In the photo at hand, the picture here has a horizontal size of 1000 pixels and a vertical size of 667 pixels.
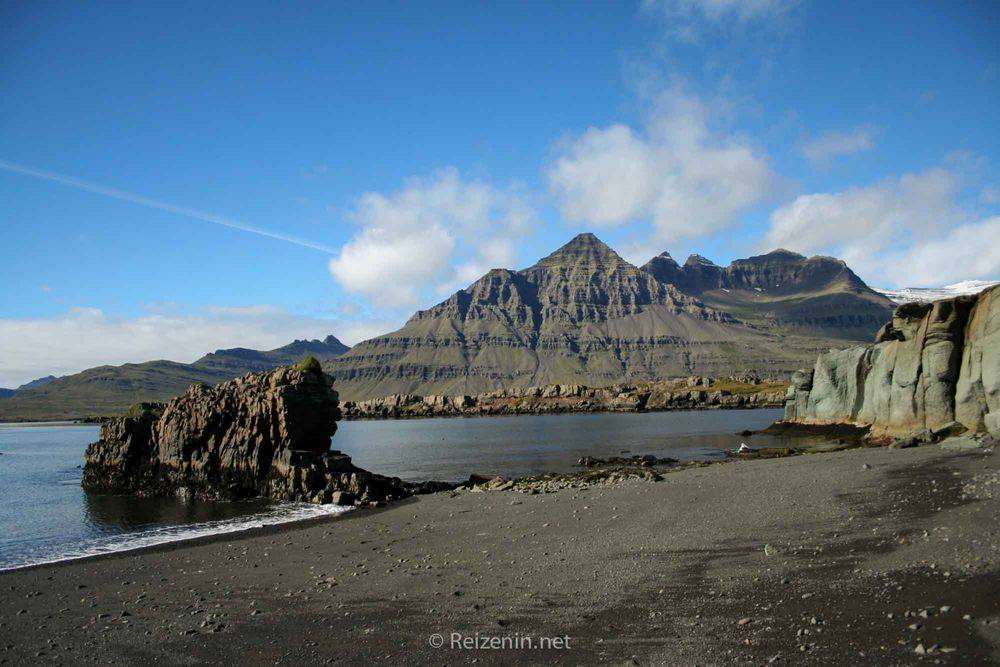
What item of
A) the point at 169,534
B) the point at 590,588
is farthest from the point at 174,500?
the point at 590,588

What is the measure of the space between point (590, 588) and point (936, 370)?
43811mm

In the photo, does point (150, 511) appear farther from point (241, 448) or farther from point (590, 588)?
point (590, 588)

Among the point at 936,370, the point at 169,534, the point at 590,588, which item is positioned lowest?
the point at 169,534

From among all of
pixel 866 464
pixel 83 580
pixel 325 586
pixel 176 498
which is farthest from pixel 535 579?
pixel 176 498

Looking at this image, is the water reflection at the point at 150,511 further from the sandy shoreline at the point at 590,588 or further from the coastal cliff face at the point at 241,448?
the sandy shoreline at the point at 590,588

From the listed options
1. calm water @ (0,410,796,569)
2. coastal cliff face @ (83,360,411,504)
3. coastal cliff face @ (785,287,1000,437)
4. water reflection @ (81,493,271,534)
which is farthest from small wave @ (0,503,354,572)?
coastal cliff face @ (785,287,1000,437)

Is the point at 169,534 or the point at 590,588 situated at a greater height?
the point at 590,588

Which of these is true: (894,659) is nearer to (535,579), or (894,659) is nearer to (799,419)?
(535,579)

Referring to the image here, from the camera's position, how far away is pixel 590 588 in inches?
631

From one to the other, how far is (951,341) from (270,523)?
49.5 meters

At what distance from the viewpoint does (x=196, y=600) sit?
17.7 meters

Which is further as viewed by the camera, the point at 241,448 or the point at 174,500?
the point at 241,448

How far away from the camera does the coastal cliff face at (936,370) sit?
40.9 meters

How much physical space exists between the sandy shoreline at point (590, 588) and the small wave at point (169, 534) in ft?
6.51
